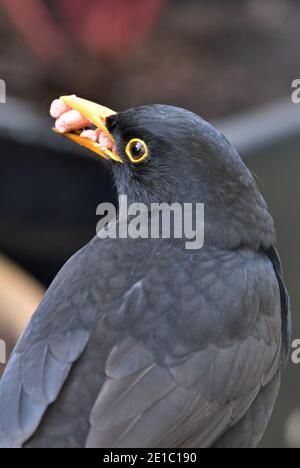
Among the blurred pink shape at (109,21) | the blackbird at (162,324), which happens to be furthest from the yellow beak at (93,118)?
the blurred pink shape at (109,21)

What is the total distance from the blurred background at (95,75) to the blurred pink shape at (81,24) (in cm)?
1

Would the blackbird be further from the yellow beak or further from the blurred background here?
the blurred background

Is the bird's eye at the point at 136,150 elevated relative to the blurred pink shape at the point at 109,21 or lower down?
lower down

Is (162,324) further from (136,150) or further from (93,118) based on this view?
(93,118)

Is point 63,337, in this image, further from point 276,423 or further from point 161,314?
point 276,423

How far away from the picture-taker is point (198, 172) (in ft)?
13.0

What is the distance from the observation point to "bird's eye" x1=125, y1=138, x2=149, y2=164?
4074mm

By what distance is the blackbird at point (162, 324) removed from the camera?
3498 mm

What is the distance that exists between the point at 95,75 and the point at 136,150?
540 cm

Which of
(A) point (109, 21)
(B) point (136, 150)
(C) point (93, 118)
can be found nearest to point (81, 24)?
(A) point (109, 21)

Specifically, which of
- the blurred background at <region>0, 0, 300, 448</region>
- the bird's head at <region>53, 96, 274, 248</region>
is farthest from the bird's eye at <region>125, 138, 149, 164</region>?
the blurred background at <region>0, 0, 300, 448</region>

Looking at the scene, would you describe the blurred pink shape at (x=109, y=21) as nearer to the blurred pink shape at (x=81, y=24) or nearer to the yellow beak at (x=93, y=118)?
the blurred pink shape at (x=81, y=24)

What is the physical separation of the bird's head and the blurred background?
2657 millimetres
